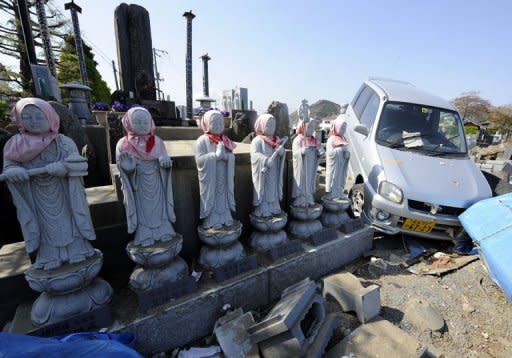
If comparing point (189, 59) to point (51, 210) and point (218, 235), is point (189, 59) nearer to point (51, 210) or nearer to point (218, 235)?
point (218, 235)

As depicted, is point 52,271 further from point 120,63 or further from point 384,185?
point 120,63

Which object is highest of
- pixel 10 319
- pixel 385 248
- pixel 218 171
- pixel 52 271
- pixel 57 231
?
pixel 218 171

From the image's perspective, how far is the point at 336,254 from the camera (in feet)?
11.6

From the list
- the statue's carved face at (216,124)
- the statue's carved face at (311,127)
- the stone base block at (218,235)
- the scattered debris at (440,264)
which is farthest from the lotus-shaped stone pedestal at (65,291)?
the scattered debris at (440,264)

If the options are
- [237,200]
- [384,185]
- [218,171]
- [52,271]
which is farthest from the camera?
[384,185]

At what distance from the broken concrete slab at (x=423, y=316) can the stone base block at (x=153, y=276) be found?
262 centimetres

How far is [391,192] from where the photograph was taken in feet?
12.7

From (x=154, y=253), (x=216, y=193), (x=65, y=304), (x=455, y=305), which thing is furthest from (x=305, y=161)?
(x=65, y=304)

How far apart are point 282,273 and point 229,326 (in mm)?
927

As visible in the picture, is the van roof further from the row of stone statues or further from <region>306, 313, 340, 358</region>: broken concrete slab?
<region>306, 313, 340, 358</region>: broken concrete slab

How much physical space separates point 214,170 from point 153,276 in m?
1.22

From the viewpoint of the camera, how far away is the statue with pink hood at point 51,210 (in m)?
1.78

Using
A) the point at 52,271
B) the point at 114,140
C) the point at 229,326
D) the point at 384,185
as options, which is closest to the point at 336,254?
the point at 384,185

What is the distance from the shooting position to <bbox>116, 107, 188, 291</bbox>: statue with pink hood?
7.02ft
